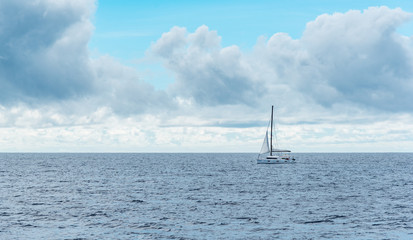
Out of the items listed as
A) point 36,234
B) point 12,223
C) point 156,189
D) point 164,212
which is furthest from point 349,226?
point 156,189

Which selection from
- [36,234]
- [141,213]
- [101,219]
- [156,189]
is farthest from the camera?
[156,189]

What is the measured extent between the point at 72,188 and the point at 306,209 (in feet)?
136

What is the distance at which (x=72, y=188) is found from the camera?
2739 inches

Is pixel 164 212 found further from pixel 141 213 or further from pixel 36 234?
pixel 36 234

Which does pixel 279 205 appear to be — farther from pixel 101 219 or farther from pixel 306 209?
pixel 101 219

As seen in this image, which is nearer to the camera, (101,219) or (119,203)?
(101,219)

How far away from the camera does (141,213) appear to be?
44.1 meters

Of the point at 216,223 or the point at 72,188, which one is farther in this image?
the point at 72,188

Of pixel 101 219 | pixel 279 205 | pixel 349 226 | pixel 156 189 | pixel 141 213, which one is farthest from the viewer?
pixel 156 189

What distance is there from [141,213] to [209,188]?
25.2 metres

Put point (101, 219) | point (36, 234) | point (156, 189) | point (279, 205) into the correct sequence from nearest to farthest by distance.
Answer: point (36, 234) → point (101, 219) → point (279, 205) → point (156, 189)

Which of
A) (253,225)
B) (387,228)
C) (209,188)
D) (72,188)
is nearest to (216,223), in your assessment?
(253,225)

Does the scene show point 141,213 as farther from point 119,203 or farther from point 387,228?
point 387,228

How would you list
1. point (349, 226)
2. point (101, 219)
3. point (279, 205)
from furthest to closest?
point (279, 205) < point (101, 219) < point (349, 226)
